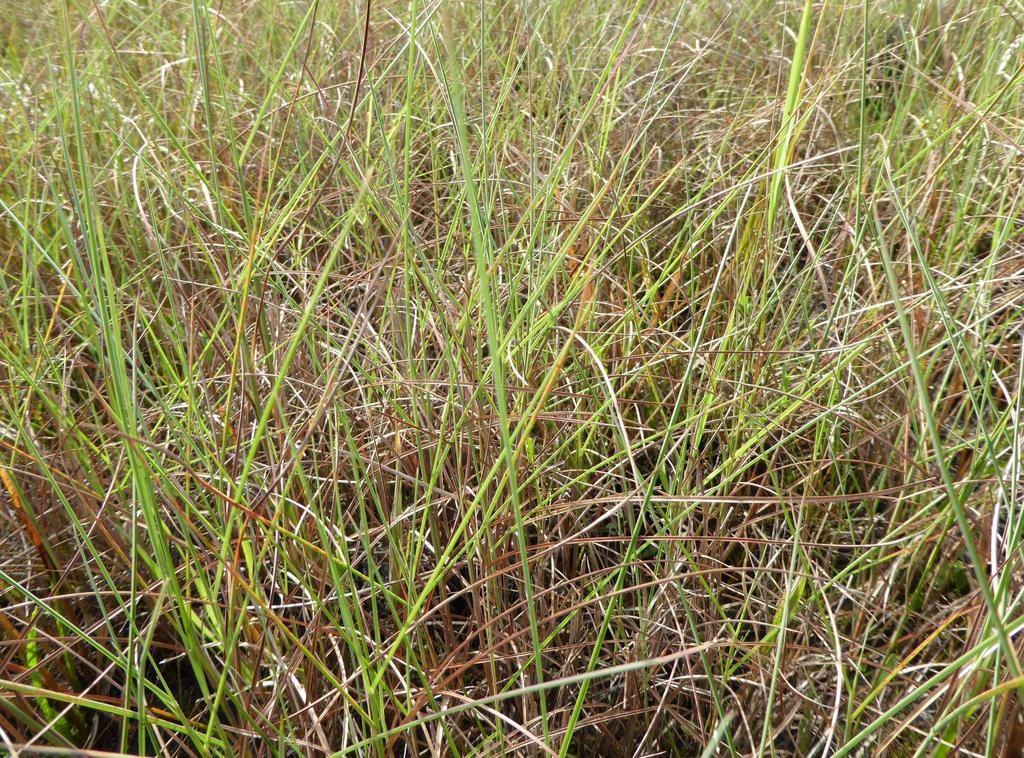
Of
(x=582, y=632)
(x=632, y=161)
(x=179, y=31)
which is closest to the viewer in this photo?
(x=582, y=632)

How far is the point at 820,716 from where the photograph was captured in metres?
0.62

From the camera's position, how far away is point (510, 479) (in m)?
0.40

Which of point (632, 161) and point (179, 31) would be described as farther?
point (179, 31)

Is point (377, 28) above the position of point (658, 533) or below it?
above

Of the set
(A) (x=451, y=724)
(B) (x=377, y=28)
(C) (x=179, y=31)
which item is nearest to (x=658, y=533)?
(A) (x=451, y=724)

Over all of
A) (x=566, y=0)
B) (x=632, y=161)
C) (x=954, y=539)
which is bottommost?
(x=954, y=539)

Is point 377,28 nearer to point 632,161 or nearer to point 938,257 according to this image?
point 632,161

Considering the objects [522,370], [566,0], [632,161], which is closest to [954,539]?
[522,370]

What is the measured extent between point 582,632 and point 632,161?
687 mm

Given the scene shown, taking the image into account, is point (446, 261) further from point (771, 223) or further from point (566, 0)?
point (566, 0)

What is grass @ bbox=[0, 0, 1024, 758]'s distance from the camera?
527 millimetres

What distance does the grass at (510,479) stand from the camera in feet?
1.73

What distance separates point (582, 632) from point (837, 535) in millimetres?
261

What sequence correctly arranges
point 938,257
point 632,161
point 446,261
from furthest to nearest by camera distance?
point 632,161 → point 938,257 → point 446,261
